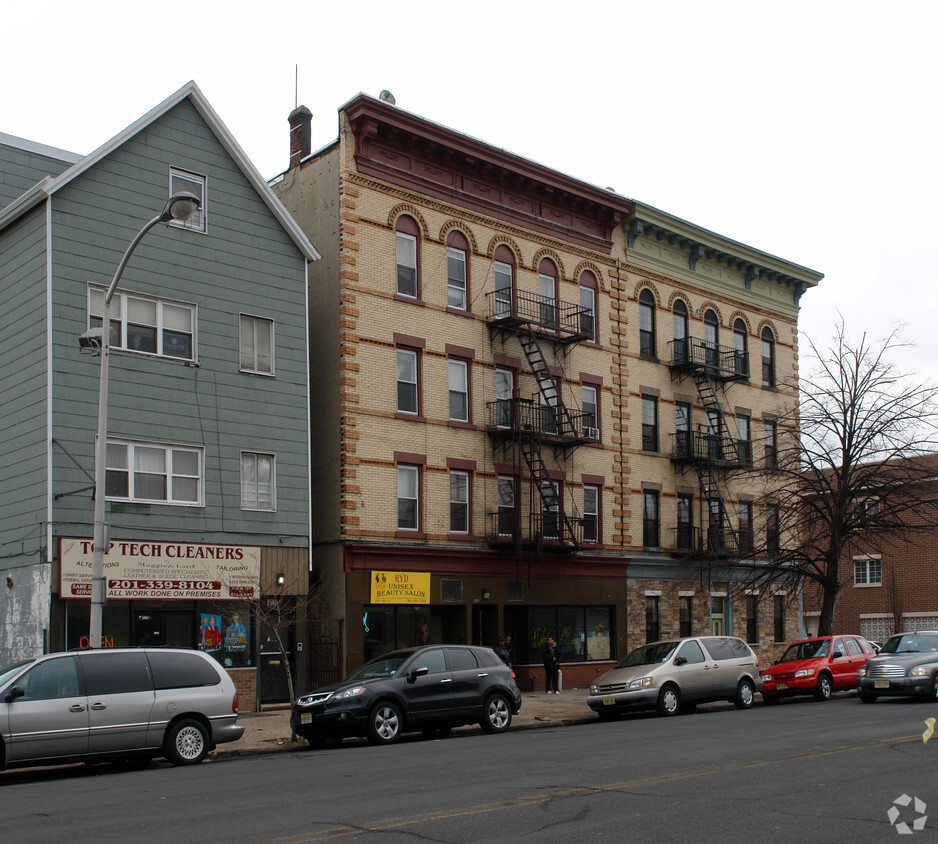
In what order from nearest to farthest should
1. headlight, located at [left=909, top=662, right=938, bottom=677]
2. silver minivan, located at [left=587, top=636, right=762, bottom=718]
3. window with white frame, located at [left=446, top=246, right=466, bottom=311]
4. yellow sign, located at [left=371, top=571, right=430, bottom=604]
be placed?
1. silver minivan, located at [left=587, top=636, right=762, bottom=718]
2. headlight, located at [left=909, top=662, right=938, bottom=677]
3. yellow sign, located at [left=371, top=571, right=430, bottom=604]
4. window with white frame, located at [left=446, top=246, right=466, bottom=311]

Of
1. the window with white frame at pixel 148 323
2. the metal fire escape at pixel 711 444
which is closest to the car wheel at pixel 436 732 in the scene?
the window with white frame at pixel 148 323

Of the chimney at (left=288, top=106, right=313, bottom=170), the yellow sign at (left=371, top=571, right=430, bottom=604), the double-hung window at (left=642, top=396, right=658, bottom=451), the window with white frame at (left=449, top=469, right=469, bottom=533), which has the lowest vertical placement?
the yellow sign at (left=371, top=571, right=430, bottom=604)

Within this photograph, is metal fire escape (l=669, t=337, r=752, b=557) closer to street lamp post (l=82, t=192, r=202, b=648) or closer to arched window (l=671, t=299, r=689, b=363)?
arched window (l=671, t=299, r=689, b=363)

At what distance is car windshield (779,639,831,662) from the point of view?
2723 centimetres

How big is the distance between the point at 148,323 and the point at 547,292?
13.0m

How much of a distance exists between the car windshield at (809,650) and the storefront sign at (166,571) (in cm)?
1314

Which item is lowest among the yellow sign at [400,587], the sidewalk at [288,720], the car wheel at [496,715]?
the sidewalk at [288,720]

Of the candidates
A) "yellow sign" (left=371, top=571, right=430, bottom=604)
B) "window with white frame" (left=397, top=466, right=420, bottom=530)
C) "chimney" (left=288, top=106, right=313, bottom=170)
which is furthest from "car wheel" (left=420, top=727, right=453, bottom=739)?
"chimney" (left=288, top=106, right=313, bottom=170)

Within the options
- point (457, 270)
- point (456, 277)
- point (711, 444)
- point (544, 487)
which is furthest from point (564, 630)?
point (457, 270)

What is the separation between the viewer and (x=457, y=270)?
30672 mm

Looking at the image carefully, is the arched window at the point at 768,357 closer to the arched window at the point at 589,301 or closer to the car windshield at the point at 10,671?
the arched window at the point at 589,301

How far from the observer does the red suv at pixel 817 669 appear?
86.7 feet

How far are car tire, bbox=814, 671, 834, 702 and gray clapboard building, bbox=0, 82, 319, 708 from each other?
12354 mm

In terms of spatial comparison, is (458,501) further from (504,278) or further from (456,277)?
(504,278)
